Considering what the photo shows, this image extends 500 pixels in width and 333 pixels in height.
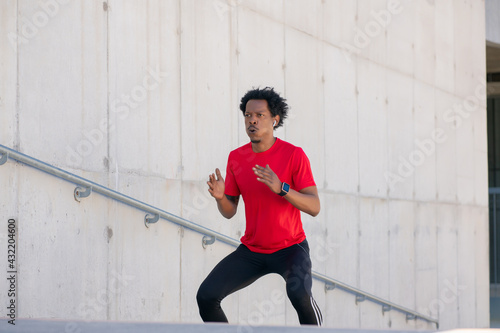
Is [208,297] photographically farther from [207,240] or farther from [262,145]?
[207,240]

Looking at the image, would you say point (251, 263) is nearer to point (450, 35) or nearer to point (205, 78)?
point (205, 78)

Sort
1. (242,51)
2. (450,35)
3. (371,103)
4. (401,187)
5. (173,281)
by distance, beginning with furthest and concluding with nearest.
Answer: (450,35), (401,187), (371,103), (242,51), (173,281)

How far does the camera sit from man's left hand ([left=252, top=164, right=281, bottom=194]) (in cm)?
409

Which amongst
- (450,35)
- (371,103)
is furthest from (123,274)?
(450,35)

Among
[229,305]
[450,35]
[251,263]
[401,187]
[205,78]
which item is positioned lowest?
[229,305]

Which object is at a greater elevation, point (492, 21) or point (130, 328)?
point (492, 21)

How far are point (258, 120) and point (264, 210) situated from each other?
547mm

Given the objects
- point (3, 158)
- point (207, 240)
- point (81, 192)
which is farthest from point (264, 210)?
point (207, 240)

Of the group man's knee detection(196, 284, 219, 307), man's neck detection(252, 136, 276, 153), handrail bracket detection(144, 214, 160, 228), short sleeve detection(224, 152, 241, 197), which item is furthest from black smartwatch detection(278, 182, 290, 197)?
handrail bracket detection(144, 214, 160, 228)

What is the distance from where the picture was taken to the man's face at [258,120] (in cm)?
448

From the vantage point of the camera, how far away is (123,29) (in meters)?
5.92

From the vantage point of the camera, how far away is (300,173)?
174 inches

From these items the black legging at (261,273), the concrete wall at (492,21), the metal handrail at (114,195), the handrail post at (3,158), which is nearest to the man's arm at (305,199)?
the black legging at (261,273)

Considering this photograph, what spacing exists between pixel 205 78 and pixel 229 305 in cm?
217
